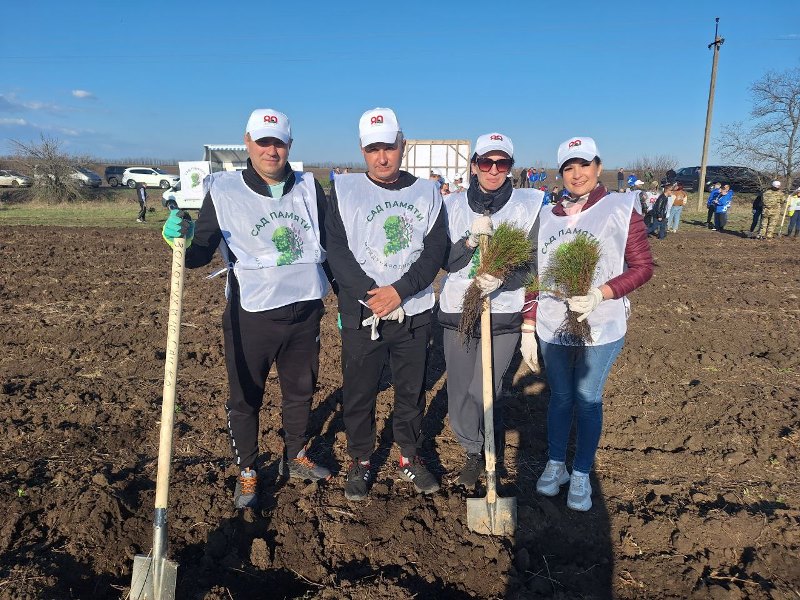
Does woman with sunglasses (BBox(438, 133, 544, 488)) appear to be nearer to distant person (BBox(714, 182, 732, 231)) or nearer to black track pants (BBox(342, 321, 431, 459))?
black track pants (BBox(342, 321, 431, 459))

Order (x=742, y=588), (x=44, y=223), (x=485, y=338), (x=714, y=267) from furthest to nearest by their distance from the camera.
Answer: (x=44, y=223), (x=714, y=267), (x=485, y=338), (x=742, y=588)

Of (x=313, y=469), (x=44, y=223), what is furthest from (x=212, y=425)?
(x=44, y=223)

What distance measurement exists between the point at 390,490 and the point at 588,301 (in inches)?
74.1

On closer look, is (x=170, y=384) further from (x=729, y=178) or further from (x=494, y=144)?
(x=729, y=178)

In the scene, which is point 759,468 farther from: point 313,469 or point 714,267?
point 714,267

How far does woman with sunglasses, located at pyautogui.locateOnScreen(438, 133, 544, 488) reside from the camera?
3.35 m

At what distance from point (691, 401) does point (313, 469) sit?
11.9 ft

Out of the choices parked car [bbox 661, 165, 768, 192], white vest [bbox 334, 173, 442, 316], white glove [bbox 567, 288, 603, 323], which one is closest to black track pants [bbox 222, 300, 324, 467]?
white vest [bbox 334, 173, 442, 316]

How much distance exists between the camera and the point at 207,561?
310cm

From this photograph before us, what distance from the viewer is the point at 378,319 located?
3422mm

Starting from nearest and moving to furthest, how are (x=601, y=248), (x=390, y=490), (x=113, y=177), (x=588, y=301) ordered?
(x=588, y=301) → (x=601, y=248) → (x=390, y=490) → (x=113, y=177)

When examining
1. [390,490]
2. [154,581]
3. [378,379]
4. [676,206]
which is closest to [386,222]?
[378,379]

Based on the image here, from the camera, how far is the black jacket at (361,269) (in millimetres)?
3359

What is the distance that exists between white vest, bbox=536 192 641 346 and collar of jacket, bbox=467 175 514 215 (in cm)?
27
